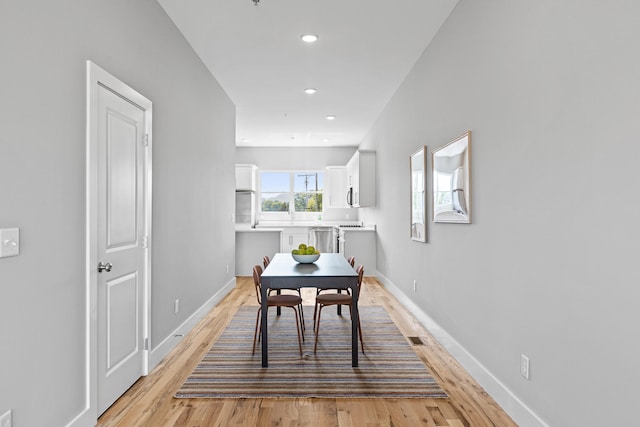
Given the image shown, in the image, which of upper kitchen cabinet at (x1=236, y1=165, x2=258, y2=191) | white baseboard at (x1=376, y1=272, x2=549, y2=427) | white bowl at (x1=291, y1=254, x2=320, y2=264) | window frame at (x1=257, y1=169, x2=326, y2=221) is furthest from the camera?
window frame at (x1=257, y1=169, x2=326, y2=221)

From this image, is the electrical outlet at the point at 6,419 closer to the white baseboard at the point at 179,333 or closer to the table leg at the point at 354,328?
the white baseboard at the point at 179,333

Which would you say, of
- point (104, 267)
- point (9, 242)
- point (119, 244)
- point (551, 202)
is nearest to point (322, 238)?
point (119, 244)

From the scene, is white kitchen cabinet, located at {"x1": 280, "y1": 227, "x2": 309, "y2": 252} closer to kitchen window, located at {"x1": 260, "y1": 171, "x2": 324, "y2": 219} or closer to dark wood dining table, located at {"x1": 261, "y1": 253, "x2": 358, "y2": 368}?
kitchen window, located at {"x1": 260, "y1": 171, "x2": 324, "y2": 219}

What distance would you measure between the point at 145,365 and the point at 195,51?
3.06 meters

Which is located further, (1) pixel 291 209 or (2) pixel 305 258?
(1) pixel 291 209

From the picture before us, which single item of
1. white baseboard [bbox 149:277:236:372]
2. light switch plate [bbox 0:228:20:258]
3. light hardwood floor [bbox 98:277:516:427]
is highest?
light switch plate [bbox 0:228:20:258]

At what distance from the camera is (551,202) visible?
6.56 ft

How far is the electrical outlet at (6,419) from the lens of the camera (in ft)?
5.32

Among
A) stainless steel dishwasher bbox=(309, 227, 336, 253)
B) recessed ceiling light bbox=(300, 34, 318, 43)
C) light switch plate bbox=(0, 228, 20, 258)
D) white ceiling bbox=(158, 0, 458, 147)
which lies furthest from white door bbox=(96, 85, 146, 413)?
stainless steel dishwasher bbox=(309, 227, 336, 253)

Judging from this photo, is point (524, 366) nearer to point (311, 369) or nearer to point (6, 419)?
point (311, 369)

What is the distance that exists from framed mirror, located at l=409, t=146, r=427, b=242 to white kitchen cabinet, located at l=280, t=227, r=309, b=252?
367 centimetres

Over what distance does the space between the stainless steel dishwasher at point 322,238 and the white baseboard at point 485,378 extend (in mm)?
3756

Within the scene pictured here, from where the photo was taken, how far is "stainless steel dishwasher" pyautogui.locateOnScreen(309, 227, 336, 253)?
8102mm

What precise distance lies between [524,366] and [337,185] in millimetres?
7396
